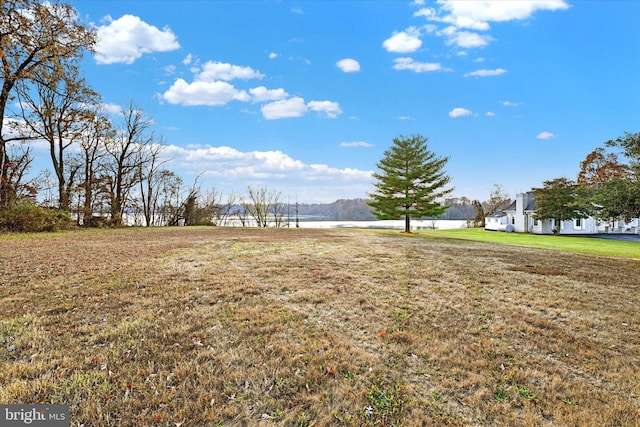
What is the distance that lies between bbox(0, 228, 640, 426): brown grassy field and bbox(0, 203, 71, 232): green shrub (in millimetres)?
11592

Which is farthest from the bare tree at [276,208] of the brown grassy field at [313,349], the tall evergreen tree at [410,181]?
the brown grassy field at [313,349]

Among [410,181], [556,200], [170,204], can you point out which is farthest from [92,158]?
[556,200]

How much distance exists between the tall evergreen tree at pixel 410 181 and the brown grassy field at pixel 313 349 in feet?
59.7

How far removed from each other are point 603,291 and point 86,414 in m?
9.29

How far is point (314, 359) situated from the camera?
3660 millimetres

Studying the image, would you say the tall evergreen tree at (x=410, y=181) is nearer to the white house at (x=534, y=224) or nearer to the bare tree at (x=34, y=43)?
the white house at (x=534, y=224)

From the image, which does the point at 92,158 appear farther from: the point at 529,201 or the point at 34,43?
the point at 529,201

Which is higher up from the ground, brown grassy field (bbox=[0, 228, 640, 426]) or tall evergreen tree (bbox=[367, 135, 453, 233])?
tall evergreen tree (bbox=[367, 135, 453, 233])

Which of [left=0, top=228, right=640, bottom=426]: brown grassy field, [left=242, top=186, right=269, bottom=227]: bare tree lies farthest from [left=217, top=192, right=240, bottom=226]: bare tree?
[left=0, top=228, right=640, bottom=426]: brown grassy field

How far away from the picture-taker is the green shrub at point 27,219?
15.7 m

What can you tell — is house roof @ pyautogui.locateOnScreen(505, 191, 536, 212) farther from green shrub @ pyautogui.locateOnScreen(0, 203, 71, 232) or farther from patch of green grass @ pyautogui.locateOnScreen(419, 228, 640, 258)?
green shrub @ pyautogui.locateOnScreen(0, 203, 71, 232)

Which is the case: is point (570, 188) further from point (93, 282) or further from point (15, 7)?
point (15, 7)

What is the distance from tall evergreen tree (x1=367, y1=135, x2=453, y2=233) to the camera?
2544 cm

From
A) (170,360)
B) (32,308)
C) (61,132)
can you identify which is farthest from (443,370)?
(61,132)
